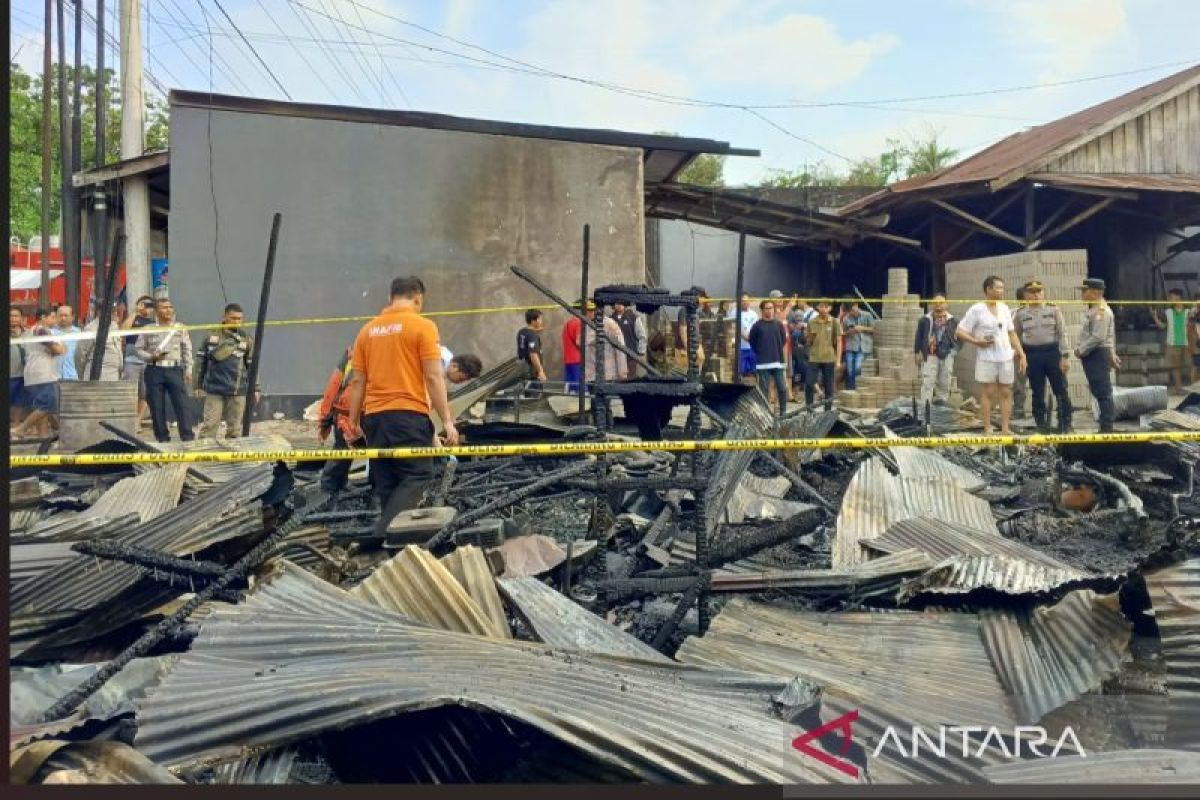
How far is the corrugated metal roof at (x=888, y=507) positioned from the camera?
183 inches

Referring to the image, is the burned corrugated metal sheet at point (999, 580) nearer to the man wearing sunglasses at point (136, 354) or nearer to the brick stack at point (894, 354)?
the man wearing sunglasses at point (136, 354)

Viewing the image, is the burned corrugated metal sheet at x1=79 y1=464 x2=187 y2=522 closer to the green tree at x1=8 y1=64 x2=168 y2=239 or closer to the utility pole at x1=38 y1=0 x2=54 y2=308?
the utility pole at x1=38 y1=0 x2=54 y2=308

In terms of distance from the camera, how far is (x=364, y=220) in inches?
524

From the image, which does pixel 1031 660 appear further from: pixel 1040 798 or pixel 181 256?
pixel 181 256

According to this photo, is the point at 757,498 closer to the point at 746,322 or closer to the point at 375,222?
the point at 746,322

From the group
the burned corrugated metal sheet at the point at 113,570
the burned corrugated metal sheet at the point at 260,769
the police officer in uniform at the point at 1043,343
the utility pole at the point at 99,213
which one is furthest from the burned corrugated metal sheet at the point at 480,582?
the utility pole at the point at 99,213

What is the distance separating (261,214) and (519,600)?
35.4 ft

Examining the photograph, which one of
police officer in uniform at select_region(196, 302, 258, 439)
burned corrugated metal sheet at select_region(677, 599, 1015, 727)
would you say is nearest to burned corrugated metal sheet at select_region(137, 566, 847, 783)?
burned corrugated metal sheet at select_region(677, 599, 1015, 727)

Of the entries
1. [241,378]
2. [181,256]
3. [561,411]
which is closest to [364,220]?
[181,256]

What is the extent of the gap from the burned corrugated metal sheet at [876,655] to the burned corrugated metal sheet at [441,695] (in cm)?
36

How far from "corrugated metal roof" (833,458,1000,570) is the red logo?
154 centimetres

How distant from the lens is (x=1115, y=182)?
15.1m

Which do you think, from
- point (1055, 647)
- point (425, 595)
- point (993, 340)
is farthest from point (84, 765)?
point (993, 340)

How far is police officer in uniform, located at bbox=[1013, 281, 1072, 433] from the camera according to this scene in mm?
9258
